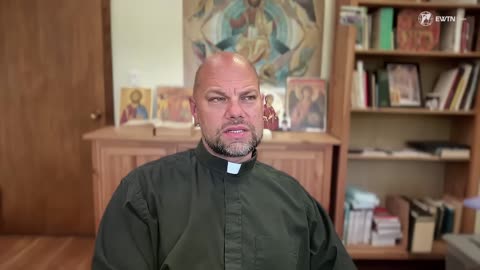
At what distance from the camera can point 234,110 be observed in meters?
0.95

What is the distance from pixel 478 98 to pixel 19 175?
2963 mm

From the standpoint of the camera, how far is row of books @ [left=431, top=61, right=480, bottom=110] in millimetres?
1904

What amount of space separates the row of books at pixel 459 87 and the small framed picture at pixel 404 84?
0.36 feet

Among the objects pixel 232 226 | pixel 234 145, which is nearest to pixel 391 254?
pixel 232 226

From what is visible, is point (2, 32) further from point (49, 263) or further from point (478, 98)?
point (478, 98)

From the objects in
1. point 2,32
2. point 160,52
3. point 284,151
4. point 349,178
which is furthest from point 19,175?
point 349,178

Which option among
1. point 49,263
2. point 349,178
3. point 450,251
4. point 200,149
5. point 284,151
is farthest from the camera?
point 349,178

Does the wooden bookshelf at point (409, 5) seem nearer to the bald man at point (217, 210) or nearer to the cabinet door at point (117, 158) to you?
the bald man at point (217, 210)

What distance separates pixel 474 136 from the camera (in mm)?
1929

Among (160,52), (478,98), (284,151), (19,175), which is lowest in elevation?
(19,175)

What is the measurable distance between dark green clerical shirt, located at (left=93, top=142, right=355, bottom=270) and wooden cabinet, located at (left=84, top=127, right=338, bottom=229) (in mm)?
659

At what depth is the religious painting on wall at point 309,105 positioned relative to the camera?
6.89 feet

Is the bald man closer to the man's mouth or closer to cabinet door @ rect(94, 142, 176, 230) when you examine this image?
the man's mouth

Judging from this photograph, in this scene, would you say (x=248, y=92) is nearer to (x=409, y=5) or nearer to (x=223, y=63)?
(x=223, y=63)
